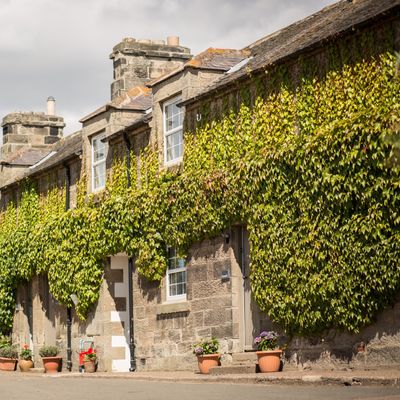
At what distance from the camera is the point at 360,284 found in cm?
1719

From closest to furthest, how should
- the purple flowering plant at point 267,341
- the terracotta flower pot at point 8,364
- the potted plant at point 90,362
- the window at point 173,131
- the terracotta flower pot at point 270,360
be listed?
the terracotta flower pot at point 270,360, the purple flowering plant at point 267,341, the window at point 173,131, the potted plant at point 90,362, the terracotta flower pot at point 8,364

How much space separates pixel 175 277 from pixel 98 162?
550 cm

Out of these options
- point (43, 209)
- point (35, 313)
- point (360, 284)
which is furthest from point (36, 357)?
point (360, 284)

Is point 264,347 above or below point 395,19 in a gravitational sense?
below

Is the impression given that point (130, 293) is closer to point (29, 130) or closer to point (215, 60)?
point (215, 60)

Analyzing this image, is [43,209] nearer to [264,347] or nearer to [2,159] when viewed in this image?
[2,159]

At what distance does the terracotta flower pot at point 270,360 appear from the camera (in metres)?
18.9

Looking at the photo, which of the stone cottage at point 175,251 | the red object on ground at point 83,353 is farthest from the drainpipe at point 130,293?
the red object on ground at point 83,353

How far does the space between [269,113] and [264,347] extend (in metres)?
4.60

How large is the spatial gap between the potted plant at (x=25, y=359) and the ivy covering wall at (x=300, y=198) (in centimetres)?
640

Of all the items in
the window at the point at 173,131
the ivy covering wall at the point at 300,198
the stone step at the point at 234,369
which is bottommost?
the stone step at the point at 234,369

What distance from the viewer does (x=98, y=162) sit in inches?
1096

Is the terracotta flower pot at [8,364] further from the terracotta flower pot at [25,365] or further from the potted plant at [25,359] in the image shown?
the terracotta flower pot at [25,365]

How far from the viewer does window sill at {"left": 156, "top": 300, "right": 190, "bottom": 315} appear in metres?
22.7
